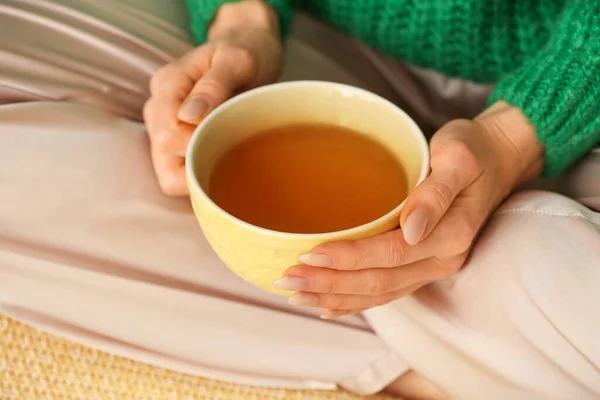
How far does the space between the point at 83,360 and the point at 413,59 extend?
0.54m

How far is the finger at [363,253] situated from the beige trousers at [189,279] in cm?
12

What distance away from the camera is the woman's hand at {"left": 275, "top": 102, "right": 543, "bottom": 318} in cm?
41

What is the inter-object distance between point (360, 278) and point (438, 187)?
0.31ft

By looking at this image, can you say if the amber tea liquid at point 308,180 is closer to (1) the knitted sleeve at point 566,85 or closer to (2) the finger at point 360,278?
(2) the finger at point 360,278

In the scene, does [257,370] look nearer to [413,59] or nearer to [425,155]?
[425,155]

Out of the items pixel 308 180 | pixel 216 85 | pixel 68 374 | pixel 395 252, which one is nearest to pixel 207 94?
pixel 216 85

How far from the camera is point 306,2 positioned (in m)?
0.82

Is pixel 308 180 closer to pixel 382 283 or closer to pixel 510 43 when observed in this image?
pixel 382 283

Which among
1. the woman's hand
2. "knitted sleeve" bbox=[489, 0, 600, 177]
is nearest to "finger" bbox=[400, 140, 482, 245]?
the woman's hand

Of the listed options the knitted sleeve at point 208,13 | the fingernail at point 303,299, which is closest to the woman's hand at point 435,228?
the fingernail at point 303,299

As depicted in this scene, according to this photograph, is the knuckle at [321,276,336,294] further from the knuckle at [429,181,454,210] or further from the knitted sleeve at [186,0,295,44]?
the knitted sleeve at [186,0,295,44]

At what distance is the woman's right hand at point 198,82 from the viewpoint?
0.52 meters

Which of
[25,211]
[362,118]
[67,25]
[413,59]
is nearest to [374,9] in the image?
[413,59]

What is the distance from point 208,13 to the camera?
0.71 m
